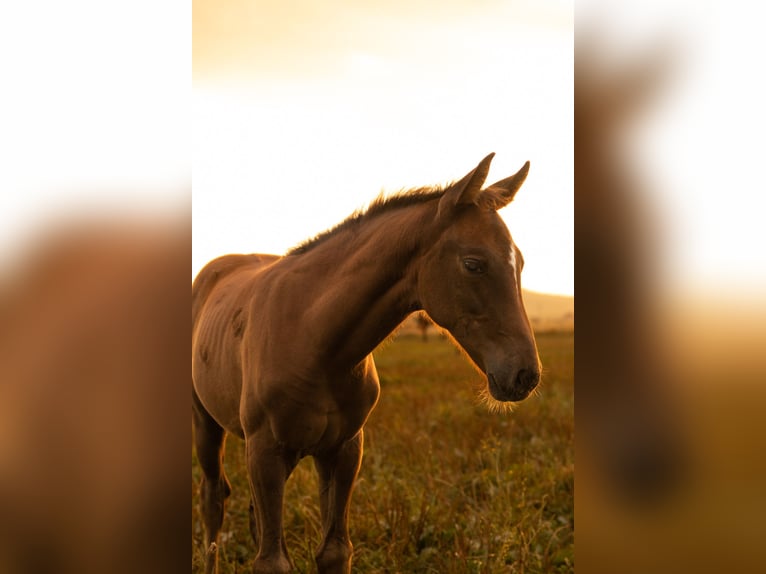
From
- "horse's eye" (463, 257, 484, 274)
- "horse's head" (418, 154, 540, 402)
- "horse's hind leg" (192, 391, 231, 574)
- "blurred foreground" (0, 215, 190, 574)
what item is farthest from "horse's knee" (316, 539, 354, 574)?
"blurred foreground" (0, 215, 190, 574)

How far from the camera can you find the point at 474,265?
221 centimetres

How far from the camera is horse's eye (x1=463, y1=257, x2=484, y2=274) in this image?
221cm

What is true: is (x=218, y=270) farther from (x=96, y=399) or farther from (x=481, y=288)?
(x=96, y=399)

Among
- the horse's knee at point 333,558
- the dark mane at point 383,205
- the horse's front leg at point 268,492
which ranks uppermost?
the dark mane at point 383,205

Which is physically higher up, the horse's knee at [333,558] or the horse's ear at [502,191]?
→ the horse's ear at [502,191]

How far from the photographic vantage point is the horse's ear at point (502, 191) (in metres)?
2.36

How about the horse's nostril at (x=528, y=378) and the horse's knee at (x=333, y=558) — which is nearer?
the horse's nostril at (x=528, y=378)

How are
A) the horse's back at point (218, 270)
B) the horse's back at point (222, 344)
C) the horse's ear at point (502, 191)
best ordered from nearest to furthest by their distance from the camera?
1. the horse's ear at point (502, 191)
2. the horse's back at point (222, 344)
3. the horse's back at point (218, 270)

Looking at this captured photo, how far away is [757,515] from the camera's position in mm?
851

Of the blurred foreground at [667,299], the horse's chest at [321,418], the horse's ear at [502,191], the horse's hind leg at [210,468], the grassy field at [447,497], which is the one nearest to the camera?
the blurred foreground at [667,299]

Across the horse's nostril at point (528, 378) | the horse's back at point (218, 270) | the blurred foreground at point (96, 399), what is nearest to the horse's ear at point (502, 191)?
the horse's nostril at point (528, 378)

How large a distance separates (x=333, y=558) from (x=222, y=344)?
1.14 meters

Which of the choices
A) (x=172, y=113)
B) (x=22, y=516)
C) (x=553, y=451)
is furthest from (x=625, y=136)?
(x=553, y=451)

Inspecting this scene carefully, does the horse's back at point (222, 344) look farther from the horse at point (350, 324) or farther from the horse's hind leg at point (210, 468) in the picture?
the horse's hind leg at point (210, 468)
